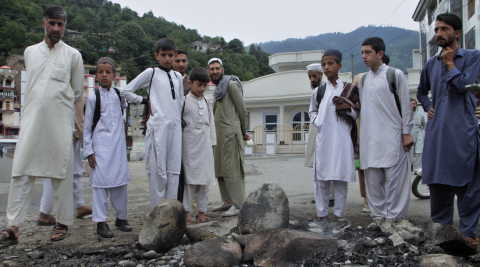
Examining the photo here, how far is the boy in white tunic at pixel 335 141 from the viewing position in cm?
344

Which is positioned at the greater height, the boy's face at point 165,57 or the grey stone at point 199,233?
the boy's face at point 165,57

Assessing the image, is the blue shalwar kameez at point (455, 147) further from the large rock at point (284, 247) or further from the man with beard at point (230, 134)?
the man with beard at point (230, 134)

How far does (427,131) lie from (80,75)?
321cm

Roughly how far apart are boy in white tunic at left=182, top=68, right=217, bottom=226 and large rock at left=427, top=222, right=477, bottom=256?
212 centimetres

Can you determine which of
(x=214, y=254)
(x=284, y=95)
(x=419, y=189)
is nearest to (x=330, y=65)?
(x=214, y=254)

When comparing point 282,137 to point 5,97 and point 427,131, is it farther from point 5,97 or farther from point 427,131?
→ point 5,97

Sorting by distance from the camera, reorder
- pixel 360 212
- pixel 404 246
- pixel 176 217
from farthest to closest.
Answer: pixel 360 212 < pixel 176 217 < pixel 404 246

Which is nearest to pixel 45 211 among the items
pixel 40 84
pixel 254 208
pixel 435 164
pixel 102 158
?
pixel 102 158

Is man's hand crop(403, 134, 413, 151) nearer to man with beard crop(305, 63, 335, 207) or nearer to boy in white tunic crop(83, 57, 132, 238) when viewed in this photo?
man with beard crop(305, 63, 335, 207)

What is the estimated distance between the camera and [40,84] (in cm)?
302

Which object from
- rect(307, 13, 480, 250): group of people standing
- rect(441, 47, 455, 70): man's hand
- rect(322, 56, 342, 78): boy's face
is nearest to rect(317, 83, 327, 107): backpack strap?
rect(307, 13, 480, 250): group of people standing

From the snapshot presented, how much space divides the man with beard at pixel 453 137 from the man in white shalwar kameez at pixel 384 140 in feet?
0.99

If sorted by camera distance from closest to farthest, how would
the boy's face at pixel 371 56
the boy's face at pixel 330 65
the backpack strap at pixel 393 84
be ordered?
the backpack strap at pixel 393 84, the boy's face at pixel 371 56, the boy's face at pixel 330 65

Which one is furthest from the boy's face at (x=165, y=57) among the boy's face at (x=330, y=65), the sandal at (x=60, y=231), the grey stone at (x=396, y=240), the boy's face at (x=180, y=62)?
the grey stone at (x=396, y=240)
